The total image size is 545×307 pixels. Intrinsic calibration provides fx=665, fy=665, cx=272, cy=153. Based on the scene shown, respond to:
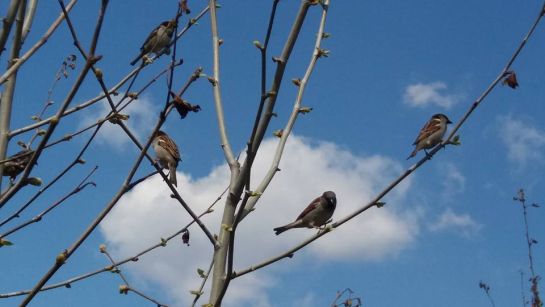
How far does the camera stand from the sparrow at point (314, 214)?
9.09m

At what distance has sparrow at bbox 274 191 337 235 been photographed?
9.09 meters

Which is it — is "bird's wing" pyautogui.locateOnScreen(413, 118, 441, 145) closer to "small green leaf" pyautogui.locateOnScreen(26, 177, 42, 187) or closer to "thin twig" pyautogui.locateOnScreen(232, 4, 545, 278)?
"thin twig" pyautogui.locateOnScreen(232, 4, 545, 278)

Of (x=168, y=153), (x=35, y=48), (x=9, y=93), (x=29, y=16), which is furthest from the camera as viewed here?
(x=168, y=153)

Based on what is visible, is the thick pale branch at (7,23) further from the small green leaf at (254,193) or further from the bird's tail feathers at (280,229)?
the bird's tail feathers at (280,229)

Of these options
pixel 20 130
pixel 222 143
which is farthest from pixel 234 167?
pixel 20 130

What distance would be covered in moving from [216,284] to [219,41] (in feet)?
5.55

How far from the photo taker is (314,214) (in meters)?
9.16

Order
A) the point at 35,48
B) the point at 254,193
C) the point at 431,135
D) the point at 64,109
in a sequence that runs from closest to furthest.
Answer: the point at 64,109 < the point at 35,48 < the point at 254,193 < the point at 431,135

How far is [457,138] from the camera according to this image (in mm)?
4348

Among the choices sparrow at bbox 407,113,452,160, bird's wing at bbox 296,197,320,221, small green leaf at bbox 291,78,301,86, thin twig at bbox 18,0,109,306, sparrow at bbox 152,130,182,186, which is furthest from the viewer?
bird's wing at bbox 296,197,320,221

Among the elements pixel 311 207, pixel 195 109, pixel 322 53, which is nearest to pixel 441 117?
pixel 311 207

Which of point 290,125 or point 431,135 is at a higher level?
point 431,135

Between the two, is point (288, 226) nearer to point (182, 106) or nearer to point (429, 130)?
point (429, 130)

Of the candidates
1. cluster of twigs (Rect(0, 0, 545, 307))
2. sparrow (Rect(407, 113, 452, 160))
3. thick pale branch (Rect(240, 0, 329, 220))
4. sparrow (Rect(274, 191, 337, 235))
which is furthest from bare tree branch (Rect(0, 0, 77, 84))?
sparrow (Rect(407, 113, 452, 160))
